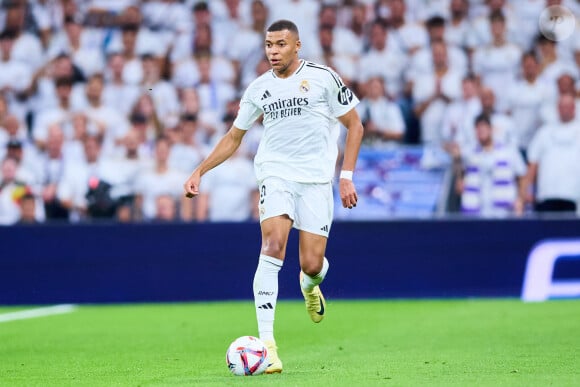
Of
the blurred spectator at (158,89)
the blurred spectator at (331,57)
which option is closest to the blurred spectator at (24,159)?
the blurred spectator at (158,89)

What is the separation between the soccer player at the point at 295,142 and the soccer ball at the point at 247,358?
98 cm

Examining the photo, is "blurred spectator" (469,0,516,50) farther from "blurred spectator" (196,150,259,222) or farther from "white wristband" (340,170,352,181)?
"white wristband" (340,170,352,181)

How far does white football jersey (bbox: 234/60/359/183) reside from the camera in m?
8.55

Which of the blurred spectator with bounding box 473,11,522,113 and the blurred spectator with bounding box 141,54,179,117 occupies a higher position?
the blurred spectator with bounding box 473,11,522,113

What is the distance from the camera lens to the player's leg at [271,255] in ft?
25.8

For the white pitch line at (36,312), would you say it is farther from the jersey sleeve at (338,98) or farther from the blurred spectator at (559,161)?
the blurred spectator at (559,161)

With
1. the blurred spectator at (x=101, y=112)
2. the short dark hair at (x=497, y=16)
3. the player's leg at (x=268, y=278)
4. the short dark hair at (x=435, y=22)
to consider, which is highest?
the short dark hair at (x=497, y=16)

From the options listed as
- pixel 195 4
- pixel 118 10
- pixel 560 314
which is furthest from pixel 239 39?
pixel 560 314

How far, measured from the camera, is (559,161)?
50.3ft

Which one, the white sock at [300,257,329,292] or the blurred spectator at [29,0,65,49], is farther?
the blurred spectator at [29,0,65,49]

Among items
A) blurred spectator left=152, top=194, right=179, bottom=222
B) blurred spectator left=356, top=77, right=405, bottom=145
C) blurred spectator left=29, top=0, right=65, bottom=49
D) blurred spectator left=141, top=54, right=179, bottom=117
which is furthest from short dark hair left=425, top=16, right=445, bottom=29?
blurred spectator left=29, top=0, right=65, bottom=49

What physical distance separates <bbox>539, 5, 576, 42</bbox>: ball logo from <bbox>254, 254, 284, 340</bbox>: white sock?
10.6 metres

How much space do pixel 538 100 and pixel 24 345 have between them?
896cm

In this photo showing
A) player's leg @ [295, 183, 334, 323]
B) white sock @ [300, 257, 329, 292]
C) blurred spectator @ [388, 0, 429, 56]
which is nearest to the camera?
player's leg @ [295, 183, 334, 323]
